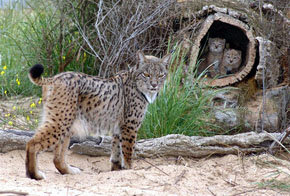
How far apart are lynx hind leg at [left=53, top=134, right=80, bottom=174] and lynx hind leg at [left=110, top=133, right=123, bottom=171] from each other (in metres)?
0.49

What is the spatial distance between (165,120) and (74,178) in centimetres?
175

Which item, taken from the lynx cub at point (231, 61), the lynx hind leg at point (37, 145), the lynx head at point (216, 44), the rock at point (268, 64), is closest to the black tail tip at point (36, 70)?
the lynx hind leg at point (37, 145)

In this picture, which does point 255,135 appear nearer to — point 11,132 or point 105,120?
point 105,120

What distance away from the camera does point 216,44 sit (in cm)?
855

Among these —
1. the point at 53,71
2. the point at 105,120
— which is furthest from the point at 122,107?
the point at 53,71

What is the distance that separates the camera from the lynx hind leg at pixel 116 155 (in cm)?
520

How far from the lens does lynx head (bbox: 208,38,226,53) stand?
27.7 feet

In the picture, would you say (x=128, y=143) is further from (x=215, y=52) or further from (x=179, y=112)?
(x=215, y=52)

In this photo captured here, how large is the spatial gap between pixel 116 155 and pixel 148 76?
0.99 m

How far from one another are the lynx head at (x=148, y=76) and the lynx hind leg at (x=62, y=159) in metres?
1.03

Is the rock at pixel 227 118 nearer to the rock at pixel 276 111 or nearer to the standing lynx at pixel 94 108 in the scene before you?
the rock at pixel 276 111

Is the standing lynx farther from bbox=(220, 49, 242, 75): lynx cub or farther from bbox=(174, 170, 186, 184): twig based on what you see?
bbox=(220, 49, 242, 75): lynx cub

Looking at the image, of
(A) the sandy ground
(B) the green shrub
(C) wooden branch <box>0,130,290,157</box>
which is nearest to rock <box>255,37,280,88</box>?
(B) the green shrub

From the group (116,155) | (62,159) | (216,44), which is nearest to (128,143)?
(116,155)
